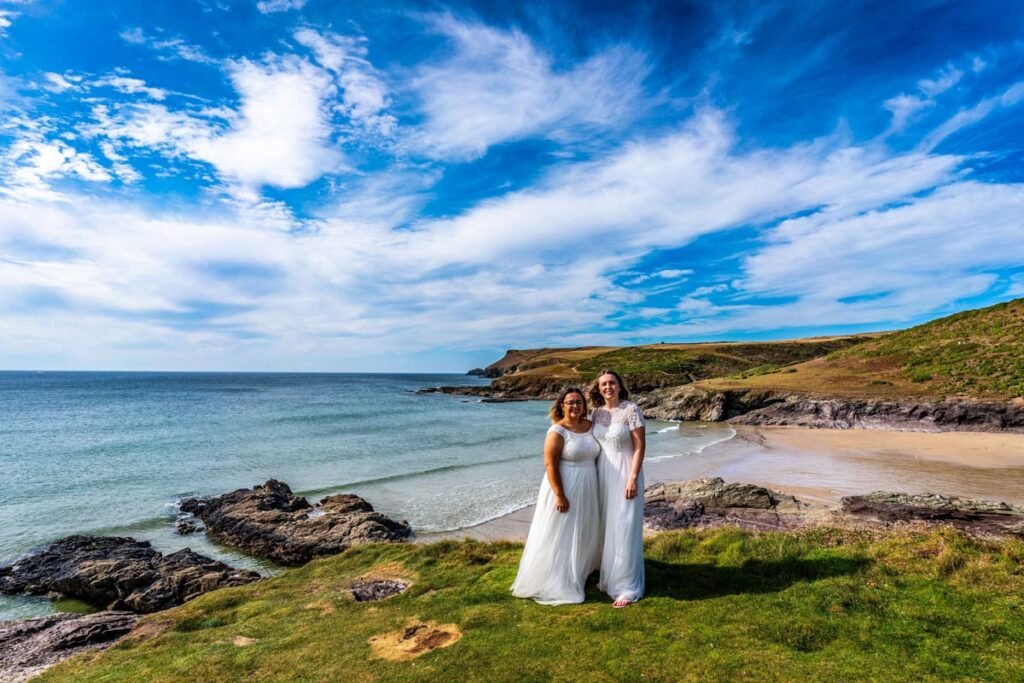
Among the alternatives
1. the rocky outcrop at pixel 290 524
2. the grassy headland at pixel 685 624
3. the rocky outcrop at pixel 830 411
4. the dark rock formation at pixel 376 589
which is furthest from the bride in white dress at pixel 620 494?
the rocky outcrop at pixel 830 411

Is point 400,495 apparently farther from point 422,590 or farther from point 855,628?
point 855,628

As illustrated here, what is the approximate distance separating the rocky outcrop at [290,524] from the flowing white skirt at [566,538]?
844cm

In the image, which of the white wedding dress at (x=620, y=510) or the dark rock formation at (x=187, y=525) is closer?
the white wedding dress at (x=620, y=510)

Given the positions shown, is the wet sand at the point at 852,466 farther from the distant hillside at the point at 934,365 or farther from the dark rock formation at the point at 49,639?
the dark rock formation at the point at 49,639

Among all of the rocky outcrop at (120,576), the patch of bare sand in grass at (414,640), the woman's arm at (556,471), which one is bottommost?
the rocky outcrop at (120,576)

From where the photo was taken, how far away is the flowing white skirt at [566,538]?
8.00m

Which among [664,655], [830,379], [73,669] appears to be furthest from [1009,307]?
[73,669]

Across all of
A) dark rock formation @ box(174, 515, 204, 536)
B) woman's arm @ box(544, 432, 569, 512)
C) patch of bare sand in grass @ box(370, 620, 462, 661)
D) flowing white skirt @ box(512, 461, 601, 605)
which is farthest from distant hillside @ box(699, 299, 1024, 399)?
dark rock formation @ box(174, 515, 204, 536)

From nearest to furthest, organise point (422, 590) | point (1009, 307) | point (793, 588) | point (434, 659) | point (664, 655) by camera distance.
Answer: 1. point (664, 655)
2. point (434, 659)
3. point (793, 588)
4. point (422, 590)
5. point (1009, 307)

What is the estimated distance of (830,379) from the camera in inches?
2068

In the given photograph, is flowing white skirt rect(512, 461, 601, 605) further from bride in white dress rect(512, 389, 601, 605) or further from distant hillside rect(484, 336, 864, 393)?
distant hillside rect(484, 336, 864, 393)

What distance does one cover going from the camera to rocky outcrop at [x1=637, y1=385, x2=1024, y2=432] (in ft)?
122

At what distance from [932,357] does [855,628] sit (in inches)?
2249

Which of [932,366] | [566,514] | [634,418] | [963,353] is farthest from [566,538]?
[963,353]
